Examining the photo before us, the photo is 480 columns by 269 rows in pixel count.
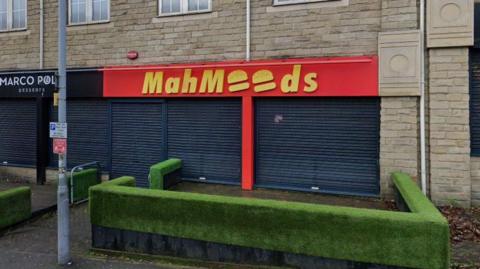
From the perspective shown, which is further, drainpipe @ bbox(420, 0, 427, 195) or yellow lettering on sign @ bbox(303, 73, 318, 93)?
yellow lettering on sign @ bbox(303, 73, 318, 93)

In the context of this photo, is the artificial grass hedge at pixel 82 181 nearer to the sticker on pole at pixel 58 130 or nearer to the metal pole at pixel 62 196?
the metal pole at pixel 62 196

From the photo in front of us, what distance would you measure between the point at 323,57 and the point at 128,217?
5.64 metres

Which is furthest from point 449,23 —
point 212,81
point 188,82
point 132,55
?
point 132,55

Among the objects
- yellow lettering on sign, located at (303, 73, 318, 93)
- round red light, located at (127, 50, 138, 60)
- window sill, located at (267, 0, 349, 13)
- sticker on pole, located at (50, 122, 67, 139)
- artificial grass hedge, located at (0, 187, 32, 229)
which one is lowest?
artificial grass hedge, located at (0, 187, 32, 229)

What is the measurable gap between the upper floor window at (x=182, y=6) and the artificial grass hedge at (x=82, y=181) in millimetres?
4689

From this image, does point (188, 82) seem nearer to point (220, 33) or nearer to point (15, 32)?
point (220, 33)

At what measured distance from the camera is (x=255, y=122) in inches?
404

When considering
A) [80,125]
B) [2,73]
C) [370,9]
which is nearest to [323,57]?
[370,9]

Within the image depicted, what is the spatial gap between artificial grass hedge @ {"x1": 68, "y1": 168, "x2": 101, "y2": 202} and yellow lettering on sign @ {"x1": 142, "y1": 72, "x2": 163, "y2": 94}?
8.50 feet

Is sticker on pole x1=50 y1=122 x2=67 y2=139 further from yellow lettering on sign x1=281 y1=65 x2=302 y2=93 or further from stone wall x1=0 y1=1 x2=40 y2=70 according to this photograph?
stone wall x1=0 y1=1 x2=40 y2=70

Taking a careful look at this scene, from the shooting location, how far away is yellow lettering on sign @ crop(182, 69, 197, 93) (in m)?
10.5

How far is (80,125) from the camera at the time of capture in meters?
12.2

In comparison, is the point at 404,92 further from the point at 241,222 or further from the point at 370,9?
the point at 241,222

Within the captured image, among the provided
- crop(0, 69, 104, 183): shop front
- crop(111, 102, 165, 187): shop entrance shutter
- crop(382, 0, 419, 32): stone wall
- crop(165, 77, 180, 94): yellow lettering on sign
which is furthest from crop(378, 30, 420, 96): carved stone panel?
crop(0, 69, 104, 183): shop front
